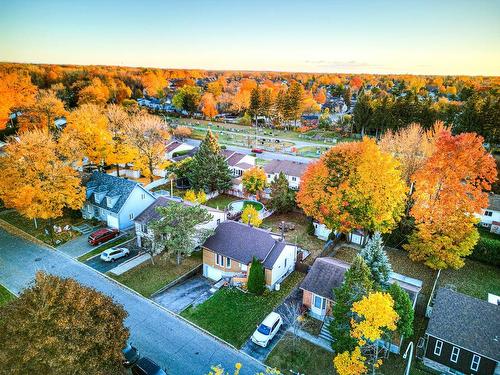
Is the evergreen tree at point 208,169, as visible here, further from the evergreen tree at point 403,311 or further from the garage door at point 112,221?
the evergreen tree at point 403,311

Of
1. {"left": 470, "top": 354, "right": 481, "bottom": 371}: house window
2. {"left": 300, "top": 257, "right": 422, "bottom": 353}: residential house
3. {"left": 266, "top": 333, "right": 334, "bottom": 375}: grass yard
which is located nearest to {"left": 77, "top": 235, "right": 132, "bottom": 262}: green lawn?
{"left": 300, "top": 257, "right": 422, "bottom": 353}: residential house

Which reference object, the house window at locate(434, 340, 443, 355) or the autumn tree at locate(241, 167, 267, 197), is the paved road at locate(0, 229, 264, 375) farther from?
the autumn tree at locate(241, 167, 267, 197)

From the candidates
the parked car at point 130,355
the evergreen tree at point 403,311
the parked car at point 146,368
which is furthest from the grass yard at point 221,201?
the evergreen tree at point 403,311

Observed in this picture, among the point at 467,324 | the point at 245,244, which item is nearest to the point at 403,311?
the point at 467,324

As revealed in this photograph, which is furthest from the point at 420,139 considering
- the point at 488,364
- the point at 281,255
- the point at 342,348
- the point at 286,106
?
the point at 286,106

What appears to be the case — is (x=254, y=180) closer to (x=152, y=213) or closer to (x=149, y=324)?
(x=152, y=213)
